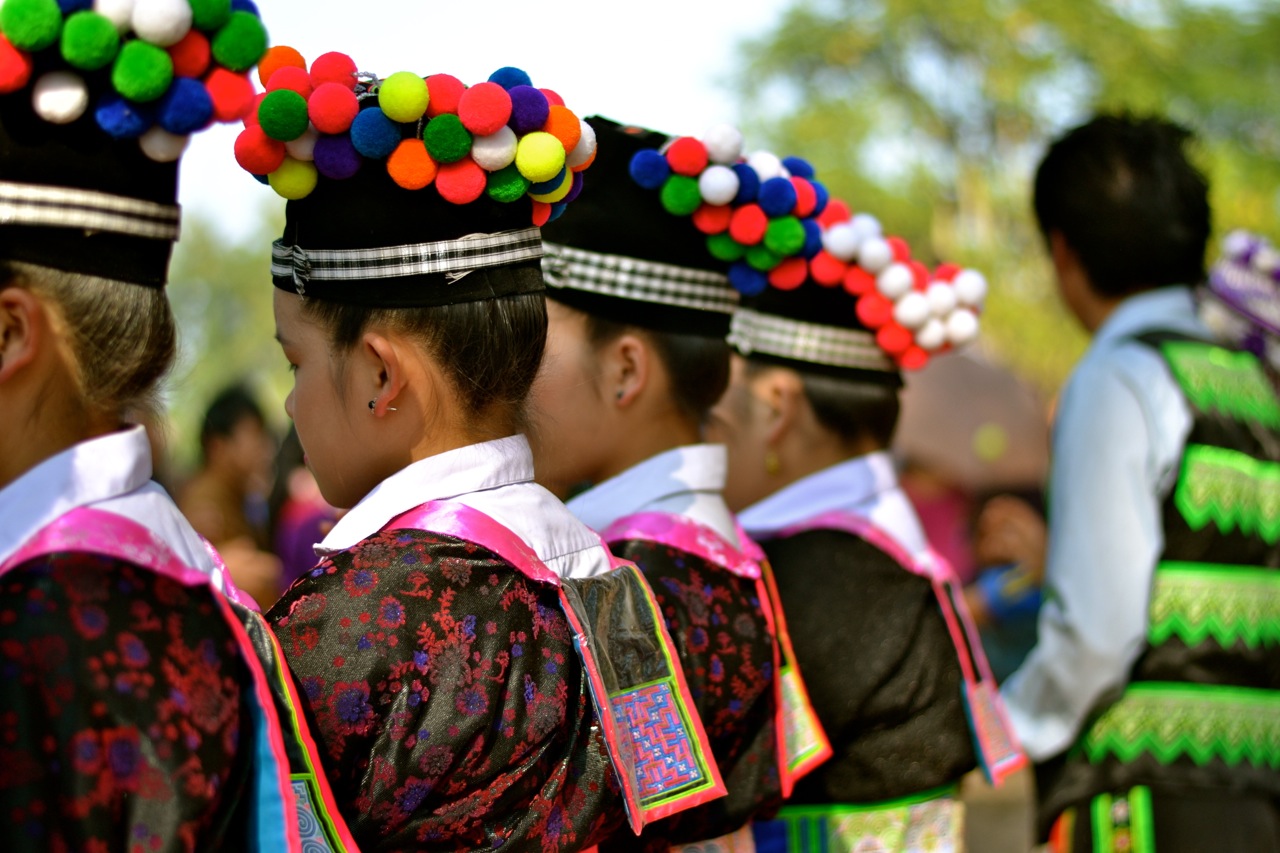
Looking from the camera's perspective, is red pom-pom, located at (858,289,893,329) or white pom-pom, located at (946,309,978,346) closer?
red pom-pom, located at (858,289,893,329)

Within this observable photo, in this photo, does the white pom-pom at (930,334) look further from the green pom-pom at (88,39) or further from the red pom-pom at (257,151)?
the green pom-pom at (88,39)

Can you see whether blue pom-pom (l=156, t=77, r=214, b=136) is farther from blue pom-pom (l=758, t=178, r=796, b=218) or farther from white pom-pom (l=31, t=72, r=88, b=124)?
blue pom-pom (l=758, t=178, r=796, b=218)

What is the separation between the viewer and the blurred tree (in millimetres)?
16891

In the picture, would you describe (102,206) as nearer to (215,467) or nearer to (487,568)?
(487,568)

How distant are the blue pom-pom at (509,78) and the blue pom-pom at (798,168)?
3.11ft

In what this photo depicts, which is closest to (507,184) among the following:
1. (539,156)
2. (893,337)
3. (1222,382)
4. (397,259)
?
(539,156)

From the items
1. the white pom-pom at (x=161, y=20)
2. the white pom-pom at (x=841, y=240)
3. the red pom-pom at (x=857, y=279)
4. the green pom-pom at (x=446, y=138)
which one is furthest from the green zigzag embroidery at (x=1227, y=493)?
the white pom-pom at (x=161, y=20)

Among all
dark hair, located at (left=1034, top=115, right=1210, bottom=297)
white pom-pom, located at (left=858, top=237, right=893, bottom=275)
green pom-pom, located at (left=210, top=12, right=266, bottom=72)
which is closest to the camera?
green pom-pom, located at (left=210, top=12, right=266, bottom=72)

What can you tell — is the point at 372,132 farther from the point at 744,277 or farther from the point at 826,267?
the point at 826,267

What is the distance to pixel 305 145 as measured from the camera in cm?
157

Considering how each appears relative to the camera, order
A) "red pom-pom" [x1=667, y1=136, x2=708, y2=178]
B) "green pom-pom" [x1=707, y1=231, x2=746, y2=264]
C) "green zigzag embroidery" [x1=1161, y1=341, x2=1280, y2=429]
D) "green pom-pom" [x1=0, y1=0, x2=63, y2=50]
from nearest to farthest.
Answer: "green pom-pom" [x1=0, y1=0, x2=63, y2=50] → "red pom-pom" [x1=667, y1=136, x2=708, y2=178] → "green pom-pom" [x1=707, y1=231, x2=746, y2=264] → "green zigzag embroidery" [x1=1161, y1=341, x2=1280, y2=429]

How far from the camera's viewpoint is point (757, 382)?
283 cm

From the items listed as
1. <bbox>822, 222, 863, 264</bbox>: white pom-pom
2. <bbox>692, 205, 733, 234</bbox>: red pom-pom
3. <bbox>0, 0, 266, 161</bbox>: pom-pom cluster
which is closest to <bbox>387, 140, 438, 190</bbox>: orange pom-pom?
<bbox>0, 0, 266, 161</bbox>: pom-pom cluster

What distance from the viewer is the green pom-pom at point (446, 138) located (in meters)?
1.59
